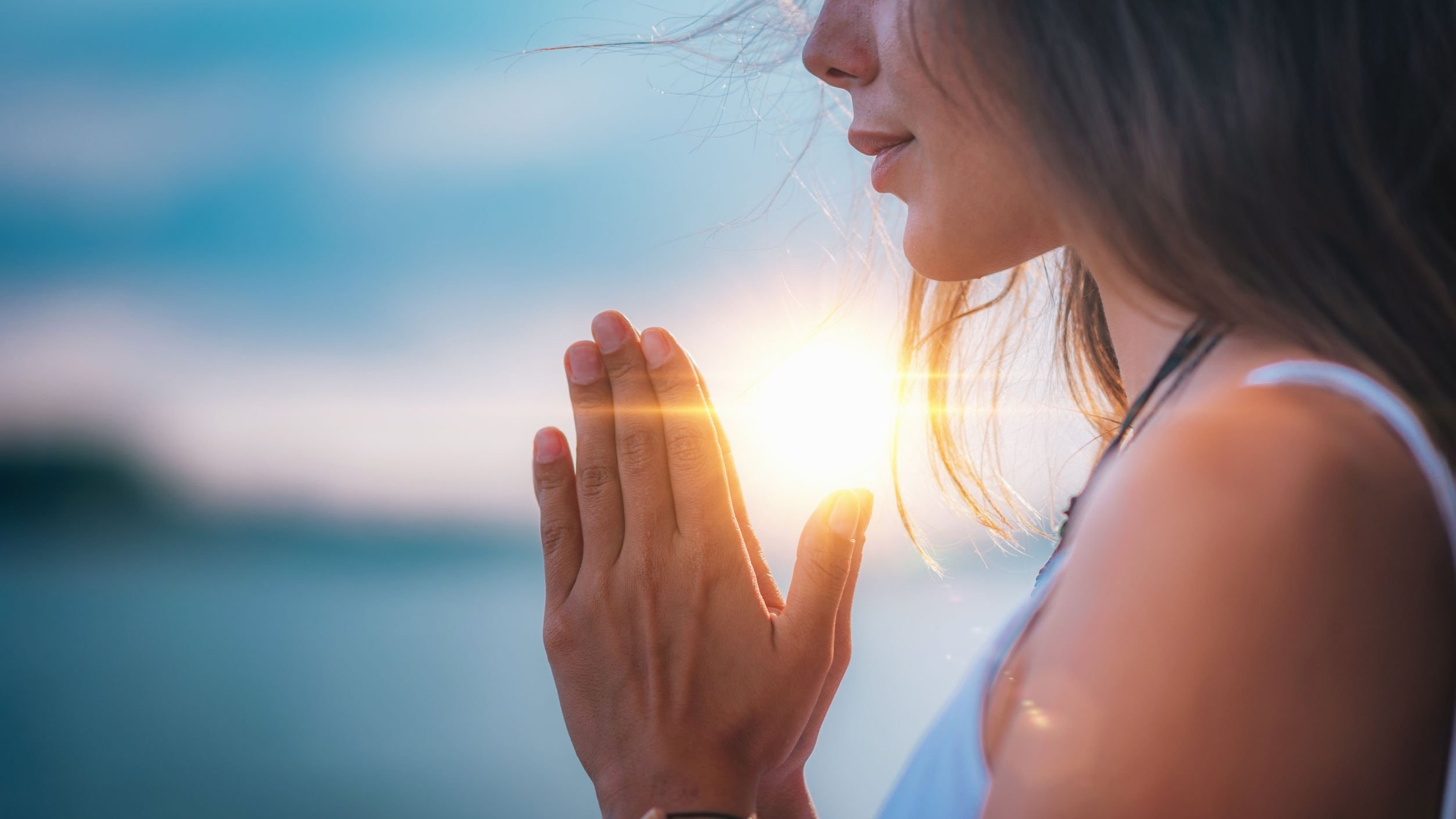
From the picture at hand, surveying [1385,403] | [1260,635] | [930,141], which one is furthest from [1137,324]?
[1260,635]

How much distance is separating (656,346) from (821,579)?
1.31ft

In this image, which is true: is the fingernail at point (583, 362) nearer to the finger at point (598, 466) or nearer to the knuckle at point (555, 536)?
the finger at point (598, 466)

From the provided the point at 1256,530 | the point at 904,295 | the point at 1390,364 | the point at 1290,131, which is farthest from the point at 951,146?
the point at 904,295

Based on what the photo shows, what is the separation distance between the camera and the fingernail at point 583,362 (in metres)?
1.35

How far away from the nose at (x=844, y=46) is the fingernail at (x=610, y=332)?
0.45m

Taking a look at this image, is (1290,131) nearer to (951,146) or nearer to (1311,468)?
(1311,468)

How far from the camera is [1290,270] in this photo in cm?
79

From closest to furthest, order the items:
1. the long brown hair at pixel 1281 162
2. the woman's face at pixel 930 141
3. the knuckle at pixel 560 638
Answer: the long brown hair at pixel 1281 162
the woman's face at pixel 930 141
the knuckle at pixel 560 638

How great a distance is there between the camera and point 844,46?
1310 millimetres

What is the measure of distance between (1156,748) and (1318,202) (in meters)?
0.47

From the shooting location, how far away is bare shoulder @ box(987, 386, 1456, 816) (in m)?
0.62

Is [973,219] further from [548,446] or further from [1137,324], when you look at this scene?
[548,446]

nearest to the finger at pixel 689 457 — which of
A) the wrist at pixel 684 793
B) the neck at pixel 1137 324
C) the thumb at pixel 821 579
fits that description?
the thumb at pixel 821 579

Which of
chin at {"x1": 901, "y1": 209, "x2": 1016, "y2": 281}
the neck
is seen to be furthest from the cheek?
the neck
